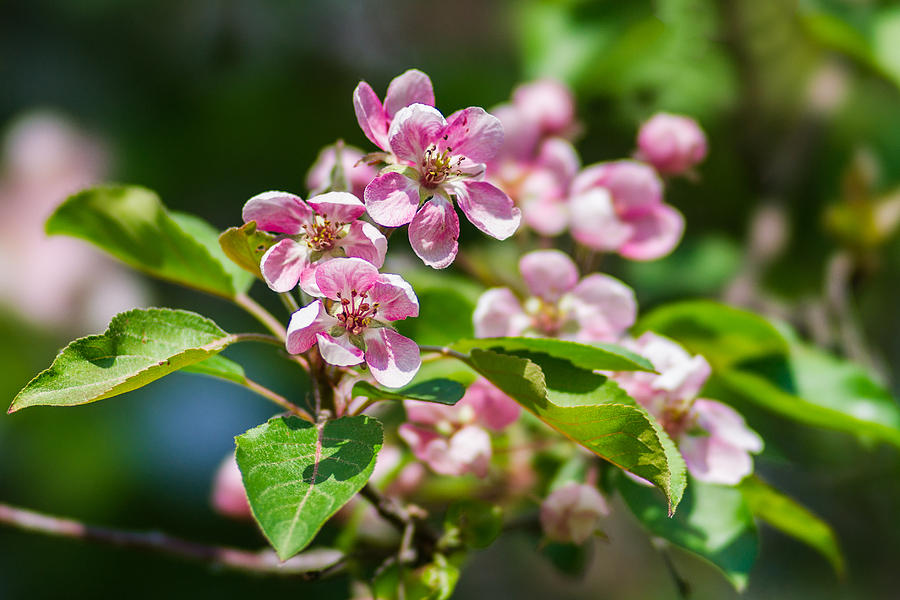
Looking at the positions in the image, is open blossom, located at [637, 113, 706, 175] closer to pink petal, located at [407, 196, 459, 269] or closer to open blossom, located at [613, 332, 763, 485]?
open blossom, located at [613, 332, 763, 485]

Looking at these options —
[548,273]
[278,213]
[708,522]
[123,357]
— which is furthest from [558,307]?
[123,357]

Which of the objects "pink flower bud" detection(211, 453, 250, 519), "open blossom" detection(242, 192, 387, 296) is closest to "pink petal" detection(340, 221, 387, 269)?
"open blossom" detection(242, 192, 387, 296)

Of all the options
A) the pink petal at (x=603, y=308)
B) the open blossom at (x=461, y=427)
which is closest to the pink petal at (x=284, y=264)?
the open blossom at (x=461, y=427)

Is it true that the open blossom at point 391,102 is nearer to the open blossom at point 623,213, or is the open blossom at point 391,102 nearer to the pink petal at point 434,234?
the pink petal at point 434,234

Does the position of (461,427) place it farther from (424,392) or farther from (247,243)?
(247,243)

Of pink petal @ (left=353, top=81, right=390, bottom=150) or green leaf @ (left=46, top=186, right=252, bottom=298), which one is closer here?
pink petal @ (left=353, top=81, right=390, bottom=150)
